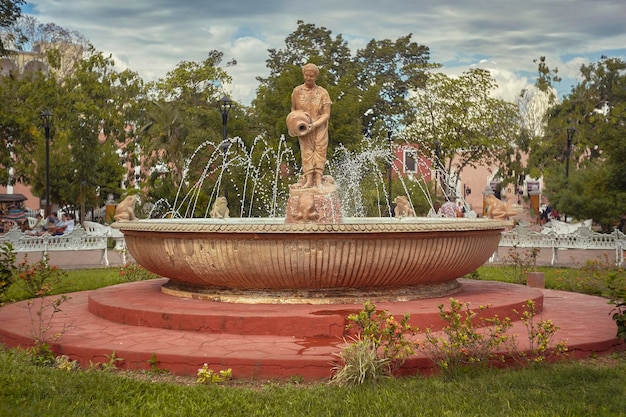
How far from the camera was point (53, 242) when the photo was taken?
16.6 m

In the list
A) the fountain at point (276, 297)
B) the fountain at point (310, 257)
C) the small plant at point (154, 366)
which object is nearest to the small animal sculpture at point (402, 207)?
the fountain at point (276, 297)

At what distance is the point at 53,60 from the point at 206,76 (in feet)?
45.7

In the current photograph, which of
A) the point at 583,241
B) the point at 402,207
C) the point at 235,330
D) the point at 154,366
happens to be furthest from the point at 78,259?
the point at 154,366

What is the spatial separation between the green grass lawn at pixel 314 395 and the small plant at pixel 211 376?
9 centimetres

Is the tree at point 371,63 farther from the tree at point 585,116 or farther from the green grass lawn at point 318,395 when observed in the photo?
the green grass lawn at point 318,395

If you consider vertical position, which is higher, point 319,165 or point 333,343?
point 319,165

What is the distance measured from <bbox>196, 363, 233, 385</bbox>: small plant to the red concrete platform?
17cm

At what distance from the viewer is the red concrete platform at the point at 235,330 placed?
238 inches

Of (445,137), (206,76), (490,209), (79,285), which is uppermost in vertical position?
(206,76)

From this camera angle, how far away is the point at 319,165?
10.1 m

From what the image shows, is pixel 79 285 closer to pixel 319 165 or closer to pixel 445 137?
pixel 319 165

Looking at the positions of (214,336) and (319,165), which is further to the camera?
(319,165)

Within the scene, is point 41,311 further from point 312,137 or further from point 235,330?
point 312,137

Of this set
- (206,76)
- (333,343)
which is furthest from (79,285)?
(206,76)
